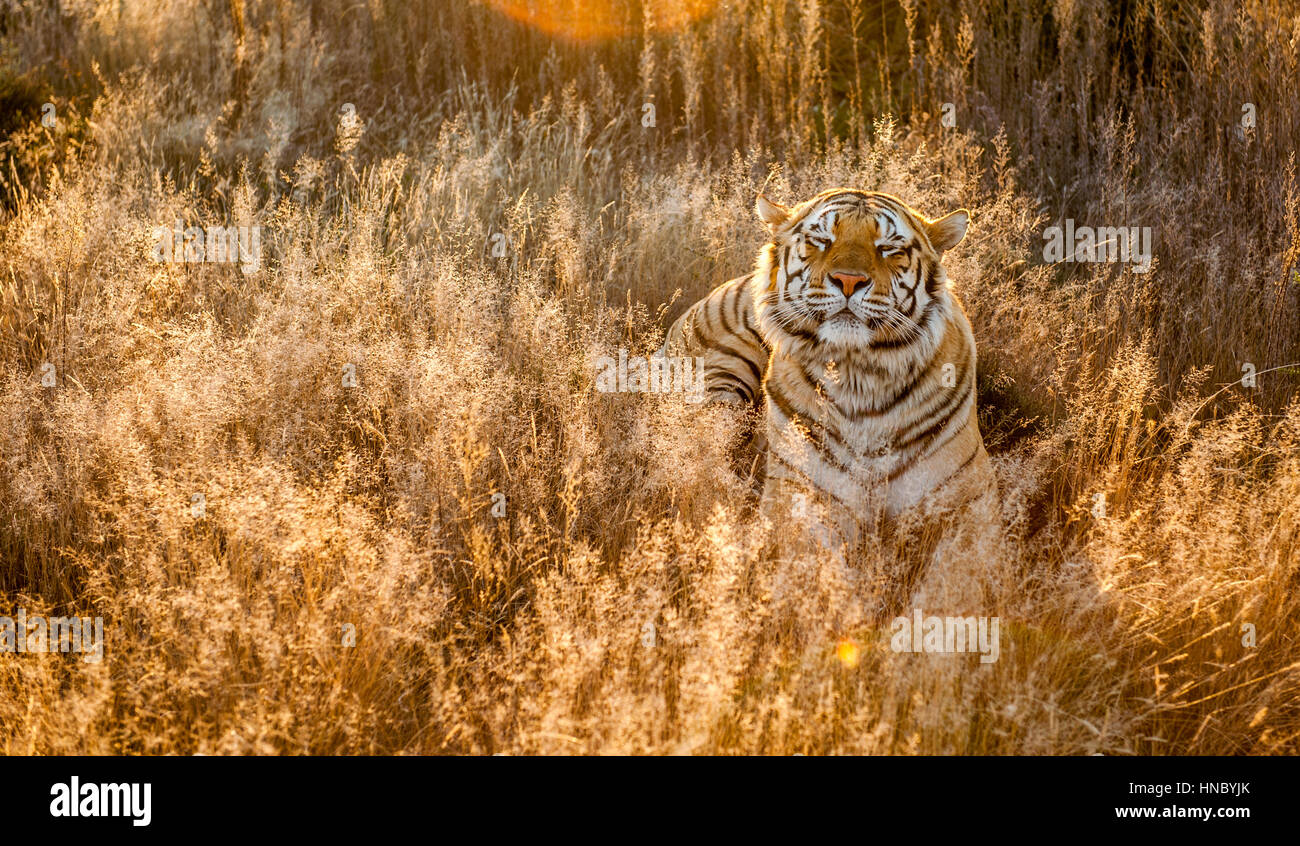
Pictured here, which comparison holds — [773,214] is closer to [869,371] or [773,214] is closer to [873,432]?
[869,371]

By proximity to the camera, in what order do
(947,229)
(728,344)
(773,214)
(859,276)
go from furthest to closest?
(728,344) → (773,214) → (947,229) → (859,276)

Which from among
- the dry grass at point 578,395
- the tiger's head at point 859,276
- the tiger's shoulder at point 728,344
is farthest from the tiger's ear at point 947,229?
the tiger's shoulder at point 728,344

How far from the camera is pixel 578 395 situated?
12.7 ft

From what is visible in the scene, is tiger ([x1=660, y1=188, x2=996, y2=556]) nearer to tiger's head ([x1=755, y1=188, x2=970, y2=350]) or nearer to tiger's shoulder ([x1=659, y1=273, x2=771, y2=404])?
tiger's head ([x1=755, y1=188, x2=970, y2=350])

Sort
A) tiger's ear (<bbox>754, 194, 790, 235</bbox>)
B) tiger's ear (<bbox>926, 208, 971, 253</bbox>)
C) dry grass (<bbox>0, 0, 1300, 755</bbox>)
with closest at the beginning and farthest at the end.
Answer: dry grass (<bbox>0, 0, 1300, 755</bbox>) → tiger's ear (<bbox>926, 208, 971, 253</bbox>) → tiger's ear (<bbox>754, 194, 790, 235</bbox>)

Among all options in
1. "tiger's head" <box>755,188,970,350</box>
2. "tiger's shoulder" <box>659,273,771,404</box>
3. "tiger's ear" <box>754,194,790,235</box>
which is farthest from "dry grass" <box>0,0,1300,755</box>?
"tiger's ear" <box>754,194,790,235</box>

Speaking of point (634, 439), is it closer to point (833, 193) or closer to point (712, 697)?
point (833, 193)

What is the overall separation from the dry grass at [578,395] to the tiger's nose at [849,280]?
0.63 metres

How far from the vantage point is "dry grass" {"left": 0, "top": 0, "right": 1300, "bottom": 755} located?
252 centimetres

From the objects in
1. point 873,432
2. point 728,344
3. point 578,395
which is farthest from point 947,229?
point 578,395

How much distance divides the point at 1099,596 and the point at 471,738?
1.73 meters

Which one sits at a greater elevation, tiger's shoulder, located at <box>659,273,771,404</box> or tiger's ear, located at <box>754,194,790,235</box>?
tiger's ear, located at <box>754,194,790,235</box>

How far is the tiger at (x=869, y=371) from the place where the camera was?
11.3 ft

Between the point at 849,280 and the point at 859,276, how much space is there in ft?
0.12
